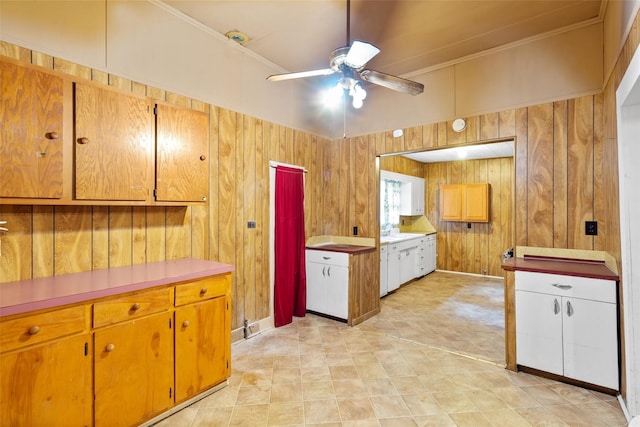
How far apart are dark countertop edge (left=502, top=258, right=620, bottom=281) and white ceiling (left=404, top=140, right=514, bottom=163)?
2.96 m

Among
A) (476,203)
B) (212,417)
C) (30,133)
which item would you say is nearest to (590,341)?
(212,417)

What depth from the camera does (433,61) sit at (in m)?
3.43

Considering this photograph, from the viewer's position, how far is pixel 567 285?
2.35m

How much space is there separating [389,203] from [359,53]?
470 centimetres

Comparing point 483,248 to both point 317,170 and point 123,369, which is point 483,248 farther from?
point 123,369

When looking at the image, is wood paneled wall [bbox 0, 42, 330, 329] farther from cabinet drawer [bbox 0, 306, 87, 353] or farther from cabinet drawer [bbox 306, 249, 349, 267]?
cabinet drawer [bbox 0, 306, 87, 353]

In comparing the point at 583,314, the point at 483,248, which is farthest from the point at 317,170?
the point at 483,248

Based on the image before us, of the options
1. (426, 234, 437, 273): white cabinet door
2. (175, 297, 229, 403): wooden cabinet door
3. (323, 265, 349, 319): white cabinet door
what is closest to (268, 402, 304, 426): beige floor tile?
(175, 297, 229, 403): wooden cabinet door

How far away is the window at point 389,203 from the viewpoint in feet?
20.1

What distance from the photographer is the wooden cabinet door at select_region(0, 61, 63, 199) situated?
1.62 meters

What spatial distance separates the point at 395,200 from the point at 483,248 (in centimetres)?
217

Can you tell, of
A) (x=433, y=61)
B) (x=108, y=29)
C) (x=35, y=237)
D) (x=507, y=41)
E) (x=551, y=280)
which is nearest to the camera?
(x=35, y=237)

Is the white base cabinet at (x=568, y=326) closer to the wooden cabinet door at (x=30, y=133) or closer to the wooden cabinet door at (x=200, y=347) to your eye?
the wooden cabinet door at (x=200, y=347)

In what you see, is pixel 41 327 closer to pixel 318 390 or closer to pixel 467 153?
pixel 318 390
